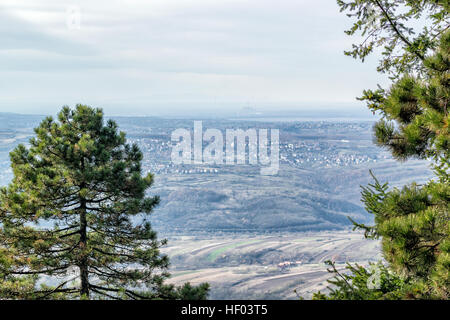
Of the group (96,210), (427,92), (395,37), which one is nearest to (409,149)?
(427,92)

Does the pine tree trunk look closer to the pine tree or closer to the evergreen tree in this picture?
the pine tree

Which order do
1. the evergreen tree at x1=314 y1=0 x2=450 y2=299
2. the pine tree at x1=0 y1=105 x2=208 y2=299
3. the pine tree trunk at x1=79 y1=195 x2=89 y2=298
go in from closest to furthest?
the evergreen tree at x1=314 y1=0 x2=450 y2=299 < the pine tree at x1=0 y1=105 x2=208 y2=299 < the pine tree trunk at x1=79 y1=195 x2=89 y2=298

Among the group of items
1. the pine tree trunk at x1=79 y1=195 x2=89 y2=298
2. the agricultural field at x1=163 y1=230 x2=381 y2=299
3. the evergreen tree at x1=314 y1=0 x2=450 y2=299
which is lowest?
the agricultural field at x1=163 y1=230 x2=381 y2=299

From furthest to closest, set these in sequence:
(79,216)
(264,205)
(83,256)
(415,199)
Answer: (264,205)
(79,216)
(83,256)
(415,199)

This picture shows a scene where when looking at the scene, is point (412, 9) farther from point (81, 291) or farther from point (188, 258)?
point (188, 258)

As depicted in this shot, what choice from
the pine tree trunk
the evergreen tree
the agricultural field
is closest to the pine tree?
the pine tree trunk

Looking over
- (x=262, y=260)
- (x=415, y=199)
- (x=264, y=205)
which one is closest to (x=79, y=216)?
(x=415, y=199)

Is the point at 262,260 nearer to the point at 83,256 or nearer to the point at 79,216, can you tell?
the point at 79,216

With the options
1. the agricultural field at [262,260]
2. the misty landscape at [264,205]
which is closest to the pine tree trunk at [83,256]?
the misty landscape at [264,205]
